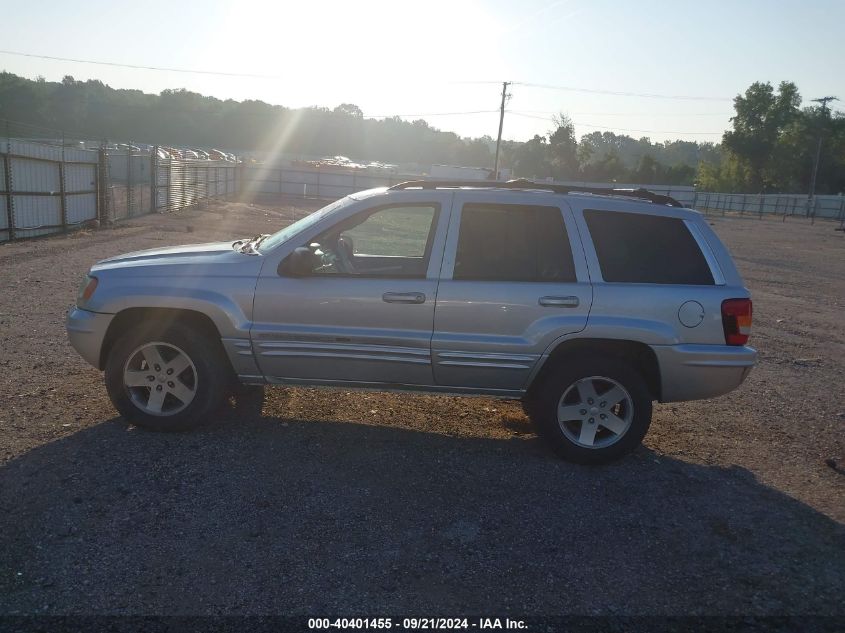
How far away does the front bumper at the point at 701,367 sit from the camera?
5258 millimetres

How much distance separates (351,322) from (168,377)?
139 cm

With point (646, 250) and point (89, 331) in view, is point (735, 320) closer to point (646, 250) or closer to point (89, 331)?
point (646, 250)

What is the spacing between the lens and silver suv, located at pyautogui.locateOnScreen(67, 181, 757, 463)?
527 centimetres

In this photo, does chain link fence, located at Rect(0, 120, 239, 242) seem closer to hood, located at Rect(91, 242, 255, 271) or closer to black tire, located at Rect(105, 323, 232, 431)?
hood, located at Rect(91, 242, 255, 271)

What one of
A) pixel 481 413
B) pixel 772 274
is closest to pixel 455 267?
pixel 481 413

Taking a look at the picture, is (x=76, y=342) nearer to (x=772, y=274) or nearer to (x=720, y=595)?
(x=720, y=595)

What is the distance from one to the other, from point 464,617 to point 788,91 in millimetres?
107670

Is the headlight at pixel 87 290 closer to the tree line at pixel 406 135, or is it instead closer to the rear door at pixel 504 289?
the rear door at pixel 504 289

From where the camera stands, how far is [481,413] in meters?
6.46

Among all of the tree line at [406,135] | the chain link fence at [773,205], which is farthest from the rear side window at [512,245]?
the chain link fence at [773,205]

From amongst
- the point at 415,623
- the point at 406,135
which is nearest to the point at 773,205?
the point at 406,135

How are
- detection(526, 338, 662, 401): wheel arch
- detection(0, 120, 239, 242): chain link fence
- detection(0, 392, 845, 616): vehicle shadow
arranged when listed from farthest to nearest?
detection(0, 120, 239, 242): chain link fence → detection(526, 338, 662, 401): wheel arch → detection(0, 392, 845, 616): vehicle shadow

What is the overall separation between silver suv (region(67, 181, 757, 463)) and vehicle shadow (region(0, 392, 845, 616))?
437 millimetres

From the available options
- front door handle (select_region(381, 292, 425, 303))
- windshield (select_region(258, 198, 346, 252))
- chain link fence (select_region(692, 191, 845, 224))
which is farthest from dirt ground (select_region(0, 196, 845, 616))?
chain link fence (select_region(692, 191, 845, 224))
